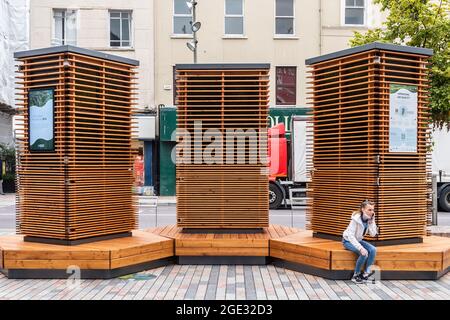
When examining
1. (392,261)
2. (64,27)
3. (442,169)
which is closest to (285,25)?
(442,169)

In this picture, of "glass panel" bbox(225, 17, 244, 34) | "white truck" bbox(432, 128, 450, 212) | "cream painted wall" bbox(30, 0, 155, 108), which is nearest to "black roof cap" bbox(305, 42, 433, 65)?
Result: "white truck" bbox(432, 128, 450, 212)

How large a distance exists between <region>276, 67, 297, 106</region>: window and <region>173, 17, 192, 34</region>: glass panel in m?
4.82

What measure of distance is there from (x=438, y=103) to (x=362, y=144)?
4.39m

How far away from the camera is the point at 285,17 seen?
2584cm

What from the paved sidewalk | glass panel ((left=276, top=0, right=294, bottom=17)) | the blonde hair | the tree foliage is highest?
glass panel ((left=276, top=0, right=294, bottom=17))

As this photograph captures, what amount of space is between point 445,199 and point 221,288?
15.0 m

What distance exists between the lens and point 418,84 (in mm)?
8992

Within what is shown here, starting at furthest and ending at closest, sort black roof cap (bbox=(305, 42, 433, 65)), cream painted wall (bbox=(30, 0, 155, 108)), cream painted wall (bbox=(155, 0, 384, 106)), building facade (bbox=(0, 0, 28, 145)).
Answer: building facade (bbox=(0, 0, 28, 145)) < cream painted wall (bbox=(155, 0, 384, 106)) < cream painted wall (bbox=(30, 0, 155, 108)) < black roof cap (bbox=(305, 42, 433, 65))

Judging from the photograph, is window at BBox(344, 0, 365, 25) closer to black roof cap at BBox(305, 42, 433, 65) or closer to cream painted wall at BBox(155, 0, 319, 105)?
cream painted wall at BBox(155, 0, 319, 105)

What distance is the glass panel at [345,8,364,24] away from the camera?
1015 inches

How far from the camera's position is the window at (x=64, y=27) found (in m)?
25.6

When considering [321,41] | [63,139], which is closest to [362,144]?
[63,139]

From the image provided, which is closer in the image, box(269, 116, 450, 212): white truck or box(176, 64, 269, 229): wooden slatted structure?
box(176, 64, 269, 229): wooden slatted structure

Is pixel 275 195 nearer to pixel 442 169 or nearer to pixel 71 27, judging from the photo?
pixel 442 169
